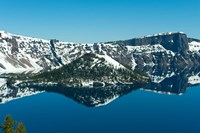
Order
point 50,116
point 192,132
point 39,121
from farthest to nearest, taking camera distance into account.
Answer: point 50,116 < point 39,121 < point 192,132

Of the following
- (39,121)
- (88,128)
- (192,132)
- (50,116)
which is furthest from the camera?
(50,116)

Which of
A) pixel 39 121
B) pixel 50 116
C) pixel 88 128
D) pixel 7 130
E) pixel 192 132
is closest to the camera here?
pixel 7 130

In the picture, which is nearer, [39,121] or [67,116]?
[39,121]

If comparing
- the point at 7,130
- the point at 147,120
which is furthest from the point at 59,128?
the point at 7,130

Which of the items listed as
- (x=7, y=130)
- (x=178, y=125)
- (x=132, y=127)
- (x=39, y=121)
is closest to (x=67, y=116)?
(x=39, y=121)

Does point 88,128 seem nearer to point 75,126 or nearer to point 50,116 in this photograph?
point 75,126

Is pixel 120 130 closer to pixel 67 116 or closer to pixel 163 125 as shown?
pixel 163 125

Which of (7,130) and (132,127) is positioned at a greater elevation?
(7,130)

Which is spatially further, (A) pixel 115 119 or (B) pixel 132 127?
(A) pixel 115 119

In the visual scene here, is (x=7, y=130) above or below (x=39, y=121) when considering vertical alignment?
above
